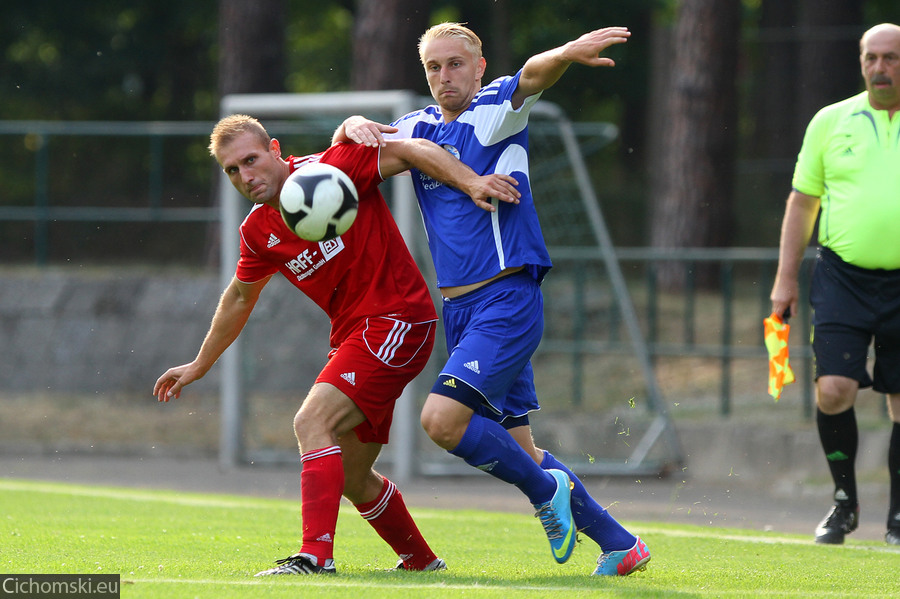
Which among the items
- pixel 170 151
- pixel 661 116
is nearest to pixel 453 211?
pixel 170 151

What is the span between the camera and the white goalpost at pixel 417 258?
1134cm

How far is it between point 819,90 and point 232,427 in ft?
43.6

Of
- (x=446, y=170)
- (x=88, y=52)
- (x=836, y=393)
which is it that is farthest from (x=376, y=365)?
(x=88, y=52)

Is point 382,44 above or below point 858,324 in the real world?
above

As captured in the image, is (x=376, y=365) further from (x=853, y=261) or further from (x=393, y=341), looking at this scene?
(x=853, y=261)

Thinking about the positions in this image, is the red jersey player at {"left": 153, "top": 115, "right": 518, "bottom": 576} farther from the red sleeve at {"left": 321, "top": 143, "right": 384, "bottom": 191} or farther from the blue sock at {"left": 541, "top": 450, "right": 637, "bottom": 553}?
the blue sock at {"left": 541, "top": 450, "right": 637, "bottom": 553}

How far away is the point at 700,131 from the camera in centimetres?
1579

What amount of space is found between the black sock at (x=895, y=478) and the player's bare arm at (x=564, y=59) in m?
3.14

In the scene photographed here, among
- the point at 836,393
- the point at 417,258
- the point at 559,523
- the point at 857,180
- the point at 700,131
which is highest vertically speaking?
the point at 700,131

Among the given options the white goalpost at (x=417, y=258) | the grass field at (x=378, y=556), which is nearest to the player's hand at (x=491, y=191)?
the grass field at (x=378, y=556)

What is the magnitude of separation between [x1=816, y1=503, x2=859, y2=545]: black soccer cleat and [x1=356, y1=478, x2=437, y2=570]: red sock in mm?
2494

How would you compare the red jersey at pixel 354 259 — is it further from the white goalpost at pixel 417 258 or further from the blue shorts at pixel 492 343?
the white goalpost at pixel 417 258

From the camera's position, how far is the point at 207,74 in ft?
91.9

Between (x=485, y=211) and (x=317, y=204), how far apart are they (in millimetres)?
747
